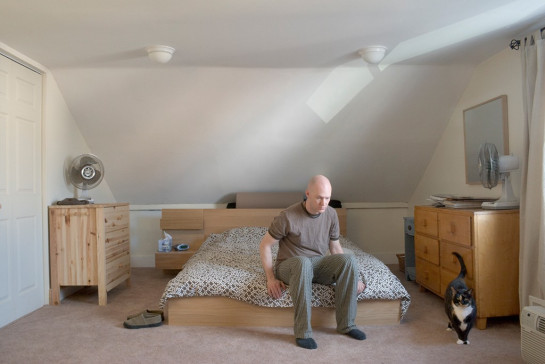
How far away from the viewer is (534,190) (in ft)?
9.52

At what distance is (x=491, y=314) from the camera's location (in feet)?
10.00

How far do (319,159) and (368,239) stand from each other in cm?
137

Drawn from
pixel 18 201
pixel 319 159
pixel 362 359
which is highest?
pixel 319 159

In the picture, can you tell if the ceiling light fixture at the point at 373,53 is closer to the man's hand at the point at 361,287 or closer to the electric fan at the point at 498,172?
the electric fan at the point at 498,172

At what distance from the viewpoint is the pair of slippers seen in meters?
3.12

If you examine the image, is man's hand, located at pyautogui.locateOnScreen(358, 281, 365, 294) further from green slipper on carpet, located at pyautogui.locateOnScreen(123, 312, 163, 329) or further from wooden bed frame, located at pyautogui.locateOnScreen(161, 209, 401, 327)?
green slipper on carpet, located at pyautogui.locateOnScreen(123, 312, 163, 329)

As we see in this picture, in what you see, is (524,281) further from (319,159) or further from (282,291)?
(319,159)

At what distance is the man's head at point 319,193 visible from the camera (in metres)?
2.84

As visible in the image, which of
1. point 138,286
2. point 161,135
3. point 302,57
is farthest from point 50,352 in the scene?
point 302,57

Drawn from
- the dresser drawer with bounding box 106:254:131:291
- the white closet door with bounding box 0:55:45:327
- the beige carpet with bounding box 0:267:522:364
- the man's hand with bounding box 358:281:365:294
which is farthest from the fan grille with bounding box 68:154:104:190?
the man's hand with bounding box 358:281:365:294

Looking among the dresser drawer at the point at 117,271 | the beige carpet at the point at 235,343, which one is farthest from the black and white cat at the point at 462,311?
the dresser drawer at the point at 117,271

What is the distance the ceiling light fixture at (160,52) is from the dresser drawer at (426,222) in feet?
8.64

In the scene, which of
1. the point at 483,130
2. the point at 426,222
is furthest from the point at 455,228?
the point at 483,130

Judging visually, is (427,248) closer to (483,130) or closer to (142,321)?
(483,130)
